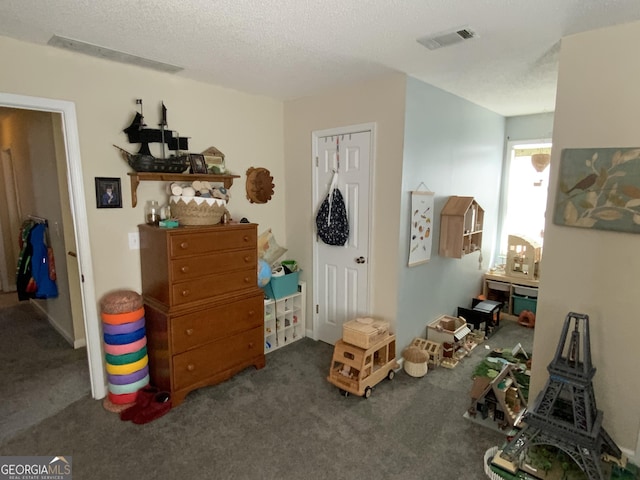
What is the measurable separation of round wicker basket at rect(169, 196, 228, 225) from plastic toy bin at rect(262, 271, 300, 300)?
0.96 metres

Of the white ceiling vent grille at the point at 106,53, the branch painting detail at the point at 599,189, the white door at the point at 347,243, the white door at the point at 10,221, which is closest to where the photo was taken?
the branch painting detail at the point at 599,189

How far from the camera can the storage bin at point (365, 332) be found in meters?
2.75

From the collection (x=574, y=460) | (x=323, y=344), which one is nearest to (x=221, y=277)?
(x=323, y=344)

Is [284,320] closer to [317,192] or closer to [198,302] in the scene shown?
[198,302]

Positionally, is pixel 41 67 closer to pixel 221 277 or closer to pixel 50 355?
pixel 221 277

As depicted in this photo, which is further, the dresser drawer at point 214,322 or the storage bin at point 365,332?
the storage bin at point 365,332

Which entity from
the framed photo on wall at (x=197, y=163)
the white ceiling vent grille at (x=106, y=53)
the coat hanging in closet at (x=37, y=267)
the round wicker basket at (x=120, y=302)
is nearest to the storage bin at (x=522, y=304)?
the framed photo on wall at (x=197, y=163)

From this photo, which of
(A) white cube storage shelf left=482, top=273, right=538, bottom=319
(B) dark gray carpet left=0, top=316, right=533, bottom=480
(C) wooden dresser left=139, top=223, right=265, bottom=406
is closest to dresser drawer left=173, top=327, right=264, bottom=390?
(C) wooden dresser left=139, top=223, right=265, bottom=406

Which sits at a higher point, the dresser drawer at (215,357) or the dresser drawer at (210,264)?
the dresser drawer at (210,264)

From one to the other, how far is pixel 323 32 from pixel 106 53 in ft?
4.82

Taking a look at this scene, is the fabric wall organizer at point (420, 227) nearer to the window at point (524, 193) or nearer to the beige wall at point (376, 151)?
the beige wall at point (376, 151)

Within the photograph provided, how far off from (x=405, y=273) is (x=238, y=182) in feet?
5.81

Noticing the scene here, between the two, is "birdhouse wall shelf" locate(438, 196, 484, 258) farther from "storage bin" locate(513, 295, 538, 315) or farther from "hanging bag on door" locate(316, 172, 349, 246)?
"storage bin" locate(513, 295, 538, 315)

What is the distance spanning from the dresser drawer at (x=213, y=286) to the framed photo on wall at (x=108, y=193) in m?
0.78
